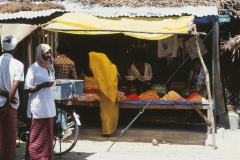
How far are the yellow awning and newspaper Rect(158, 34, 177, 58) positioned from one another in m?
2.86

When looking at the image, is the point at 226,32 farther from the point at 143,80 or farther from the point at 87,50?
the point at 87,50

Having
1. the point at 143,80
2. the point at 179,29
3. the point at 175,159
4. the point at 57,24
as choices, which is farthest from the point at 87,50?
A: the point at 175,159

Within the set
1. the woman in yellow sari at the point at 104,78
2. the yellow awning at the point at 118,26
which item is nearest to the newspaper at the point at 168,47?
the yellow awning at the point at 118,26

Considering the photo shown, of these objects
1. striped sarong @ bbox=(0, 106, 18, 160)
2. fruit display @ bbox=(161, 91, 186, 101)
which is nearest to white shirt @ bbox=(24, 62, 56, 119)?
→ striped sarong @ bbox=(0, 106, 18, 160)

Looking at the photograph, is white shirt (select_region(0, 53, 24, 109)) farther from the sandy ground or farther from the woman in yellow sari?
the woman in yellow sari

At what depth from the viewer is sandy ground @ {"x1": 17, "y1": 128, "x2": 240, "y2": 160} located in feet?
25.6

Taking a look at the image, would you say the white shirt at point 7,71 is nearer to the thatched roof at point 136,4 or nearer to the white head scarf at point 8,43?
the white head scarf at point 8,43

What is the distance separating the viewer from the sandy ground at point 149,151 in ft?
25.6

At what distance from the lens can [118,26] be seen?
8.55 meters

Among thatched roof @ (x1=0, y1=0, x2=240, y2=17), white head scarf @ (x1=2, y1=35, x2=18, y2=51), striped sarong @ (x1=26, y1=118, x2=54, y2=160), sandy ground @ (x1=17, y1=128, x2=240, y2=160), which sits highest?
thatched roof @ (x1=0, y1=0, x2=240, y2=17)

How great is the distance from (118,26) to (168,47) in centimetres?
384

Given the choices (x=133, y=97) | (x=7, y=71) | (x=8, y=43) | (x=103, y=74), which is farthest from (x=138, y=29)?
(x=7, y=71)

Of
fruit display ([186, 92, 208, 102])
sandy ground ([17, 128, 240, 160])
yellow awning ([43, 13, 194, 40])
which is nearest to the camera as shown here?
sandy ground ([17, 128, 240, 160])

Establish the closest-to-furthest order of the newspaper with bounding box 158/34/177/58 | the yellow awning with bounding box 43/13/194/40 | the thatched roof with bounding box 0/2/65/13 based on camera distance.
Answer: the yellow awning with bounding box 43/13/194/40 → the thatched roof with bounding box 0/2/65/13 → the newspaper with bounding box 158/34/177/58
